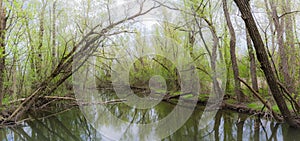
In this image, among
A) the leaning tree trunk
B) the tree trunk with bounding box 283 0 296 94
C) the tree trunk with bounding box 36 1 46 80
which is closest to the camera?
the leaning tree trunk

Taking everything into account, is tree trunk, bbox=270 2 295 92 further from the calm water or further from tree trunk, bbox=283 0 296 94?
the calm water

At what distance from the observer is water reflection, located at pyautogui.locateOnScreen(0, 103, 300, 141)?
3.80 metres

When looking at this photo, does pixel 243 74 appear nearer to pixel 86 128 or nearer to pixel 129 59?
pixel 86 128

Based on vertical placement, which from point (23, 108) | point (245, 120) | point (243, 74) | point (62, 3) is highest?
point (62, 3)

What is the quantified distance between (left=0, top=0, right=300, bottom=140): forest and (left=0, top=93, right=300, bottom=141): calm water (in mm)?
105

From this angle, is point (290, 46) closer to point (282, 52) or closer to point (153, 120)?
point (282, 52)

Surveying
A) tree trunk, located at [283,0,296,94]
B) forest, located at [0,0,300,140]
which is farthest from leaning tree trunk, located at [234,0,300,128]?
tree trunk, located at [283,0,296,94]

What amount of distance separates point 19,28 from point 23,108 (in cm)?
156

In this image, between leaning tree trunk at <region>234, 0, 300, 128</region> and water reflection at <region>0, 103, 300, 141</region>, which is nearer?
leaning tree trunk at <region>234, 0, 300, 128</region>

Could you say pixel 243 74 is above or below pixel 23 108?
above

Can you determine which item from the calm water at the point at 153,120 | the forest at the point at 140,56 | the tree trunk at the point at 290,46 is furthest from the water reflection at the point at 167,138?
the tree trunk at the point at 290,46

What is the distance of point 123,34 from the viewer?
3484mm

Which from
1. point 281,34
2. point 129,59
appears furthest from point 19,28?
point 281,34

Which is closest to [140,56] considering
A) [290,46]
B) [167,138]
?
[167,138]
